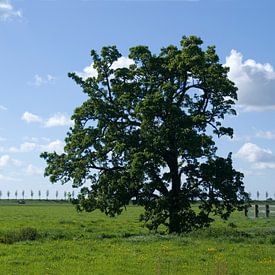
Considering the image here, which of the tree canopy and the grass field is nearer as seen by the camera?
the grass field

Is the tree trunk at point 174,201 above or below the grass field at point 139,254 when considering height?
above

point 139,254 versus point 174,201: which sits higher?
point 174,201

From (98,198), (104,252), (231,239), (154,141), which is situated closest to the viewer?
(104,252)

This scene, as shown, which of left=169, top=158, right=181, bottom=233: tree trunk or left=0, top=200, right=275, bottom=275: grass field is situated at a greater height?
Result: left=169, top=158, right=181, bottom=233: tree trunk

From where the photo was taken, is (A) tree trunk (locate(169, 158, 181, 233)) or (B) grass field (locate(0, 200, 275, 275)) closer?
(B) grass field (locate(0, 200, 275, 275))

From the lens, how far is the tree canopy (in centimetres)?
3350

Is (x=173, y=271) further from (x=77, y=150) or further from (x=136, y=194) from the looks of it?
(x=77, y=150)

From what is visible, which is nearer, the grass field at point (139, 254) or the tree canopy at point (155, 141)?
the grass field at point (139, 254)

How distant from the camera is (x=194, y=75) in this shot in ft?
116

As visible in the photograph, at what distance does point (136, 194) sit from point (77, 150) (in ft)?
16.2

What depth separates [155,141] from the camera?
32.7m

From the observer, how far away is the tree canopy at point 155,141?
3350 cm

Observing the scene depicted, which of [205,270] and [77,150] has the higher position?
[77,150]

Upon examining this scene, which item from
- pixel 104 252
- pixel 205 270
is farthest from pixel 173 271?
pixel 104 252
